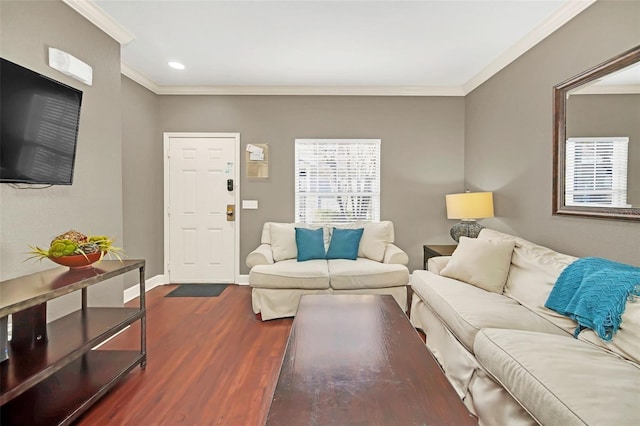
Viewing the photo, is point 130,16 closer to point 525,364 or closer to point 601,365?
point 525,364

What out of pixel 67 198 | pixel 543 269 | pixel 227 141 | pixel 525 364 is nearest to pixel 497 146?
pixel 543 269

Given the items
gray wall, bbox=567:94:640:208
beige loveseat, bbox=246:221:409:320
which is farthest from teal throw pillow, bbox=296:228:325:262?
gray wall, bbox=567:94:640:208

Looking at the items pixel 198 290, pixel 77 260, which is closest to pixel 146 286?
pixel 198 290

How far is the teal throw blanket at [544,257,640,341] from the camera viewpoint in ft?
5.02

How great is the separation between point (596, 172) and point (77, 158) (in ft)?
12.5

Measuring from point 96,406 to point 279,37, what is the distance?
10.1ft

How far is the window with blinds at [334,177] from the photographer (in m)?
4.31

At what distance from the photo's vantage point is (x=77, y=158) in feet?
7.86

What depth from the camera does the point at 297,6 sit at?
2.44 m

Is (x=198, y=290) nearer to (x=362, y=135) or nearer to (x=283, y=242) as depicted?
(x=283, y=242)

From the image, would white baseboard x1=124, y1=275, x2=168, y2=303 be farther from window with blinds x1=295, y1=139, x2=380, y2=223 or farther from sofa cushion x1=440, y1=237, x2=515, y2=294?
sofa cushion x1=440, y1=237, x2=515, y2=294

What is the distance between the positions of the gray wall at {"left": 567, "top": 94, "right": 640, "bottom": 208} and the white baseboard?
4.16 meters

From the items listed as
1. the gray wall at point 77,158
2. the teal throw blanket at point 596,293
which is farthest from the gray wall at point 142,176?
the teal throw blanket at point 596,293

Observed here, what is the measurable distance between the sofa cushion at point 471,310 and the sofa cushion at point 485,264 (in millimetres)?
78
